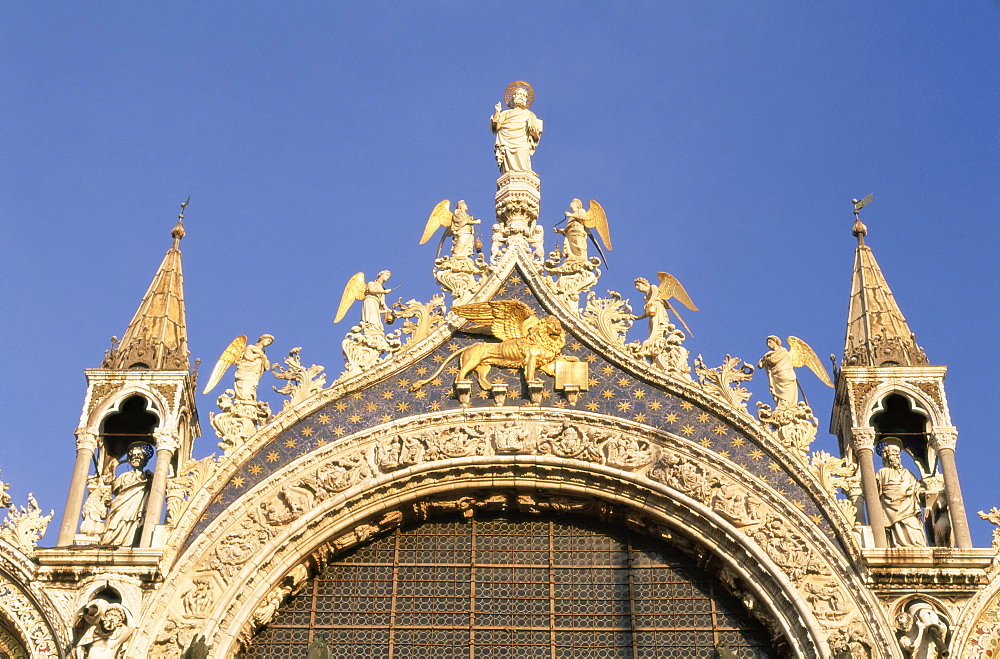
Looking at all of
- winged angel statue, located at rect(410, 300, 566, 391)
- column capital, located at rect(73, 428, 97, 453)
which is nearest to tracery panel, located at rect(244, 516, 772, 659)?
winged angel statue, located at rect(410, 300, 566, 391)

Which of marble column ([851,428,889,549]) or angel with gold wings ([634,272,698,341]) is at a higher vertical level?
angel with gold wings ([634,272,698,341])

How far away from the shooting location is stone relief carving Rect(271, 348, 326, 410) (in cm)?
2280

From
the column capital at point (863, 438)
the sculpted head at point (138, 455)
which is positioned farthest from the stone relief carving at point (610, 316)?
the sculpted head at point (138, 455)

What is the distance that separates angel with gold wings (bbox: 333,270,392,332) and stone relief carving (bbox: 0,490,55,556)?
14.7ft

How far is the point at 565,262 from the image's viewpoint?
961 inches

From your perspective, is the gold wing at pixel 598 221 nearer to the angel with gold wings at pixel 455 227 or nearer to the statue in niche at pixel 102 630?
the angel with gold wings at pixel 455 227

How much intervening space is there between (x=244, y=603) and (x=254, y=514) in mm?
1108

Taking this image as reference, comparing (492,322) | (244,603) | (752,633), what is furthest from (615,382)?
(244,603)

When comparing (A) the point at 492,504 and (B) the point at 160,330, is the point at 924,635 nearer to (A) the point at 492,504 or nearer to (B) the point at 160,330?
(A) the point at 492,504

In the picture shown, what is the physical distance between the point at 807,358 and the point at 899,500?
7.93 feet

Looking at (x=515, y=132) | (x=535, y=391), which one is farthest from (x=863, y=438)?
(x=515, y=132)

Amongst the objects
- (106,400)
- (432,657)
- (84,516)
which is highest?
(106,400)

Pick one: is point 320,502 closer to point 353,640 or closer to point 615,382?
point 353,640

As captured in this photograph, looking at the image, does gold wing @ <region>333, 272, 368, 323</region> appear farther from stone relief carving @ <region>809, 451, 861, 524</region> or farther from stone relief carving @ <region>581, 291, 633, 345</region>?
stone relief carving @ <region>809, 451, 861, 524</region>
